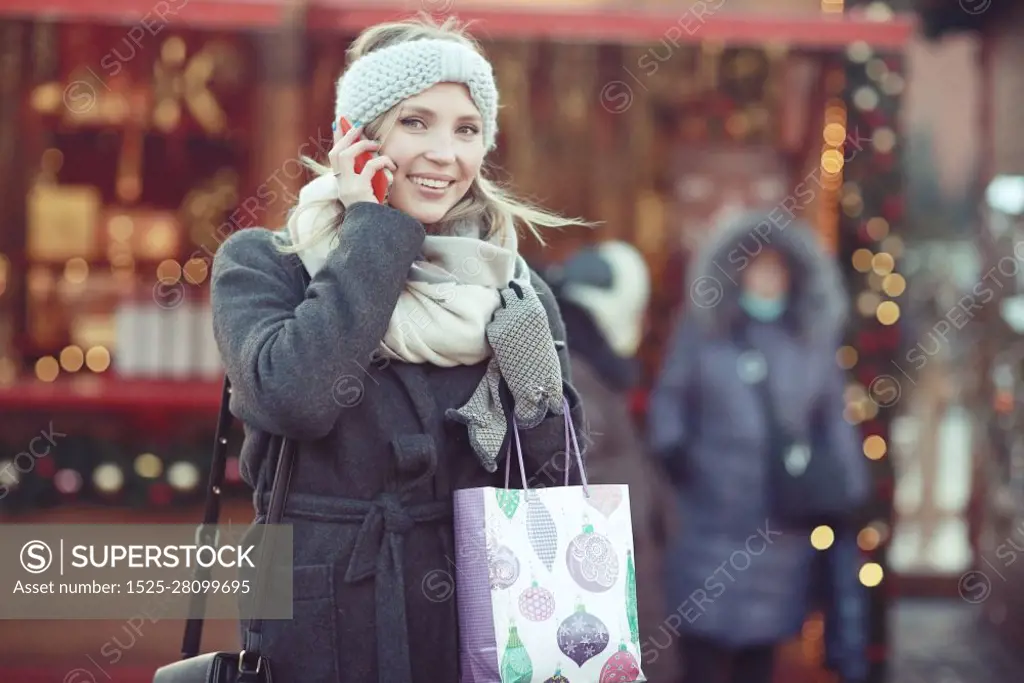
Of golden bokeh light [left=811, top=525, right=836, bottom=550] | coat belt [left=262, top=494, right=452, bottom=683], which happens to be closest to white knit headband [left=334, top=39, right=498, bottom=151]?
coat belt [left=262, top=494, right=452, bottom=683]

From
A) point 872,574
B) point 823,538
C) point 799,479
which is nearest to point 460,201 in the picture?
point 799,479

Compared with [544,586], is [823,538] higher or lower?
lower

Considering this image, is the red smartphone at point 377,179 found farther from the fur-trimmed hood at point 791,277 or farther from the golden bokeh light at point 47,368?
the golden bokeh light at point 47,368

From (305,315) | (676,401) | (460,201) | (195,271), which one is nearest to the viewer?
(305,315)

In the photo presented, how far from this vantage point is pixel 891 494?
5.32m

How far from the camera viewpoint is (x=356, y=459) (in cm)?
204

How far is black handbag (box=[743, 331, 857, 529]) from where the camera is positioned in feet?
15.0

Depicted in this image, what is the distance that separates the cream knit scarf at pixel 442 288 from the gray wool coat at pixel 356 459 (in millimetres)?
53

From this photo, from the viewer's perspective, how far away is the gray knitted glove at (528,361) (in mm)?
2080

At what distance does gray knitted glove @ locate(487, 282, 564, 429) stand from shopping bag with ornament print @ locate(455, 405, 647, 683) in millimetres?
126

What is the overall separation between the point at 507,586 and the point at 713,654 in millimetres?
3030

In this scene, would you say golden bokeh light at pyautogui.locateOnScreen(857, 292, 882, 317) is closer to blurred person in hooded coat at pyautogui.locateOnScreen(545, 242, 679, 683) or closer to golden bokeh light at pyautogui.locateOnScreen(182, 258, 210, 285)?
blurred person in hooded coat at pyautogui.locateOnScreen(545, 242, 679, 683)

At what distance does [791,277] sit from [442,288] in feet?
9.76

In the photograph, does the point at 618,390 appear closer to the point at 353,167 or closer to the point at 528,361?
the point at 528,361
